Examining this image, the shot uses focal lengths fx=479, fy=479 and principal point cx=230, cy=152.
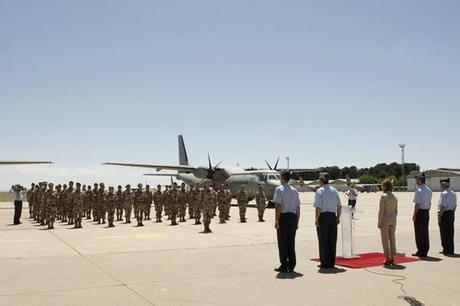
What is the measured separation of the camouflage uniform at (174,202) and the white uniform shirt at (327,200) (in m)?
10.0

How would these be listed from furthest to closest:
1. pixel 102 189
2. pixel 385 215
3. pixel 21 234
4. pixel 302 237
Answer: pixel 102 189
pixel 21 234
pixel 302 237
pixel 385 215

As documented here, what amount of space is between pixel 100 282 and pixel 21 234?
8.58 m

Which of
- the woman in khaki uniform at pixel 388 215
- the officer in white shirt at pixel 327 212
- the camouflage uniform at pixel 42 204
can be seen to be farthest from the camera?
the camouflage uniform at pixel 42 204

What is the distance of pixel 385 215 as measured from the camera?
Result: 8.55 m

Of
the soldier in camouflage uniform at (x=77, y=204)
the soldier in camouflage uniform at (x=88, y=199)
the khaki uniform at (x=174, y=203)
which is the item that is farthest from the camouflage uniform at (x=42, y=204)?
the khaki uniform at (x=174, y=203)

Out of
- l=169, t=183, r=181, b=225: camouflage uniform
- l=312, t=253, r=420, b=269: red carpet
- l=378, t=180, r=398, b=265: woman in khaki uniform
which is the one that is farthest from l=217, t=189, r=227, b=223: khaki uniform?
l=378, t=180, r=398, b=265: woman in khaki uniform

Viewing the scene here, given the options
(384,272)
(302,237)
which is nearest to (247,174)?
(302,237)

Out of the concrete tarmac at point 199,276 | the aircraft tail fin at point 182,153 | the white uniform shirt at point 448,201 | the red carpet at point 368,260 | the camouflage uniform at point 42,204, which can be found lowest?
the concrete tarmac at point 199,276

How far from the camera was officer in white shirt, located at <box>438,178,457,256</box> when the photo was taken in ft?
30.6

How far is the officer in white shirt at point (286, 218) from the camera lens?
24.8ft

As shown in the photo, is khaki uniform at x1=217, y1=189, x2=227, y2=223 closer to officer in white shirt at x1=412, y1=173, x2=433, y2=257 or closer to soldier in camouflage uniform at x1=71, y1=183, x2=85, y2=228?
soldier in camouflage uniform at x1=71, y1=183, x2=85, y2=228

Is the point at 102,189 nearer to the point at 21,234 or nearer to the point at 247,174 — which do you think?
the point at 21,234

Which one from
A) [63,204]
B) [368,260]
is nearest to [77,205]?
[63,204]

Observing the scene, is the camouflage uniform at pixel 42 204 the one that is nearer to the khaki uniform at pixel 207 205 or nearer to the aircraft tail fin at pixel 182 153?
the khaki uniform at pixel 207 205
